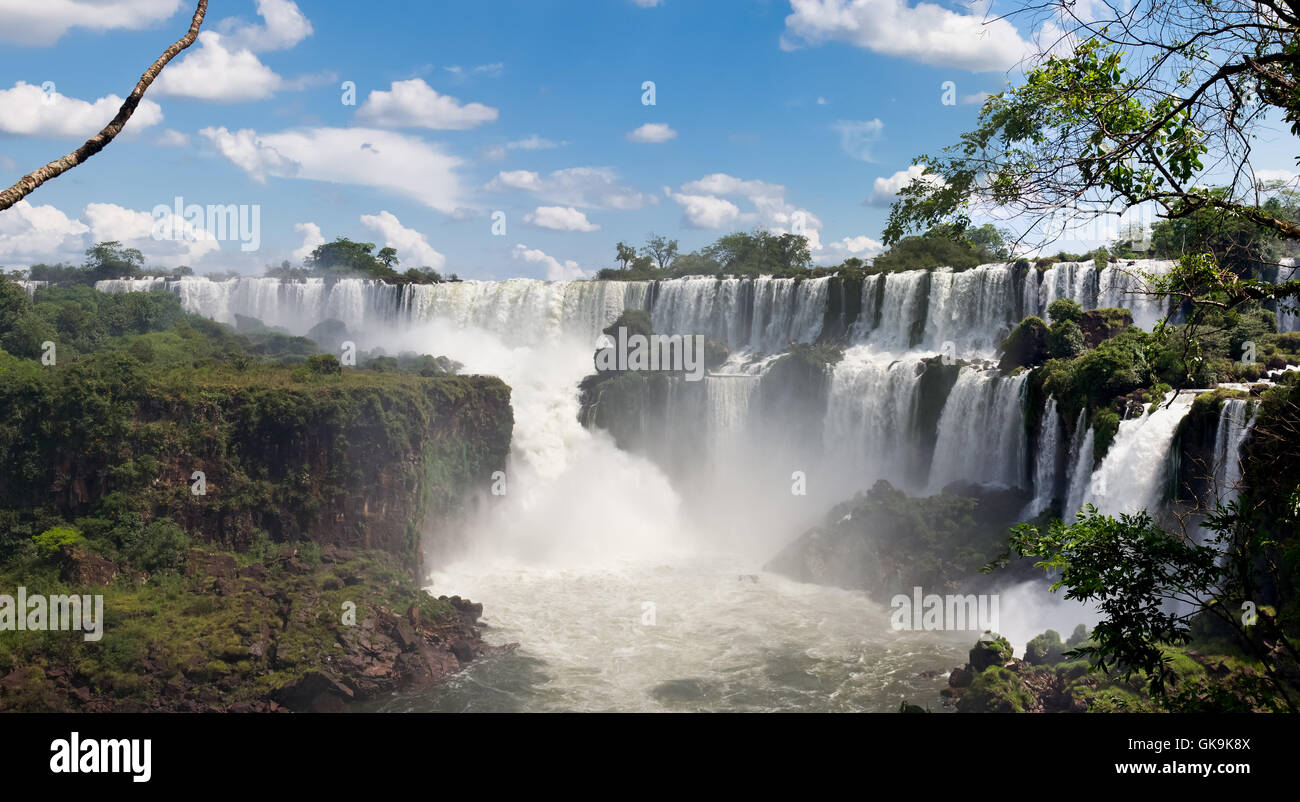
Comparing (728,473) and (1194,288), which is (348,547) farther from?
(1194,288)

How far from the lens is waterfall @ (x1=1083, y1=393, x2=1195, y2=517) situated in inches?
771

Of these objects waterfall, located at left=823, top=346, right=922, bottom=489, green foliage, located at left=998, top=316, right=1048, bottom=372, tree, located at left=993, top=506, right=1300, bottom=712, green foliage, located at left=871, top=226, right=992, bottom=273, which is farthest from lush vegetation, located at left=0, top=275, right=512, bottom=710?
green foliage, located at left=871, top=226, right=992, bottom=273

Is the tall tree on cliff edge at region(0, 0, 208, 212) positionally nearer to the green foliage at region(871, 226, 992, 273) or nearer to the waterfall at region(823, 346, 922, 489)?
the waterfall at region(823, 346, 922, 489)

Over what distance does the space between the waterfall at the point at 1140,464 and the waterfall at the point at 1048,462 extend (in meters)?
2.90

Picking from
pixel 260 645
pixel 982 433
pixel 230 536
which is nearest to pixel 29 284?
pixel 230 536

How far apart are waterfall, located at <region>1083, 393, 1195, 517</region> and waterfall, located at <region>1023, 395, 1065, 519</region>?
290 cm

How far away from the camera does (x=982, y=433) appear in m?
27.4

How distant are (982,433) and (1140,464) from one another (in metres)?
7.47

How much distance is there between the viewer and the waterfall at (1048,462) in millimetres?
24016

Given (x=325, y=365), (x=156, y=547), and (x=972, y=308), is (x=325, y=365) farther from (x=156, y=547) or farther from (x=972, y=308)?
Answer: (x=972, y=308)

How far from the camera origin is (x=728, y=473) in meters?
35.8

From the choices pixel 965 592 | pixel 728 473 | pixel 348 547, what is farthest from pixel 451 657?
pixel 728 473

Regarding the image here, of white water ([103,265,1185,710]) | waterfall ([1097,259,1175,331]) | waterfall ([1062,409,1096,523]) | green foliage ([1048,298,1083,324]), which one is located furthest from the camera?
waterfall ([1097,259,1175,331])
